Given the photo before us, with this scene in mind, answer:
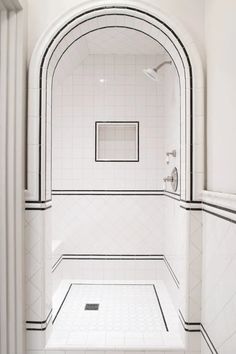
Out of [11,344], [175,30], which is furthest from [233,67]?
[11,344]

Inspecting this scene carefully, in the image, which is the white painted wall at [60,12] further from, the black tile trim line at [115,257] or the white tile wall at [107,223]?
the black tile trim line at [115,257]

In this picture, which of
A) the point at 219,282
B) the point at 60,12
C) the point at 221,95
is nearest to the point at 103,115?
the point at 60,12

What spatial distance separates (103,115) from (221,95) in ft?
5.54

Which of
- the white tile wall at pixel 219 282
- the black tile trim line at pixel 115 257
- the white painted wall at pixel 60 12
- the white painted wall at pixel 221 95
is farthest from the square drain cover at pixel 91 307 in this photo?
the white painted wall at pixel 60 12

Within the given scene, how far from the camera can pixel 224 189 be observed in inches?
56.9

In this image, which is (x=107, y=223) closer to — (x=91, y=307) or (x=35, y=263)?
(x=91, y=307)

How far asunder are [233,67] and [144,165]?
5.79 ft

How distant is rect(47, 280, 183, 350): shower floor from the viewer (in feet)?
5.74

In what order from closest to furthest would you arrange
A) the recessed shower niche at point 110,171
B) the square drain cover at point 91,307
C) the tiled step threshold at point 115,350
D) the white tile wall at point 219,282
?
the white tile wall at point 219,282, the tiled step threshold at point 115,350, the square drain cover at point 91,307, the recessed shower niche at point 110,171

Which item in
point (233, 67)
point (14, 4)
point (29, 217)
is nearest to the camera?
point (233, 67)

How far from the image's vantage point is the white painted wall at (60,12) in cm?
176

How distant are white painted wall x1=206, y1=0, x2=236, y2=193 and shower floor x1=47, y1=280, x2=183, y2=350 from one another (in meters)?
0.98

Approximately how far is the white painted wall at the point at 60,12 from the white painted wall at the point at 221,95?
0.19ft

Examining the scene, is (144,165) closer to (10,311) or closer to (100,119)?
(100,119)
